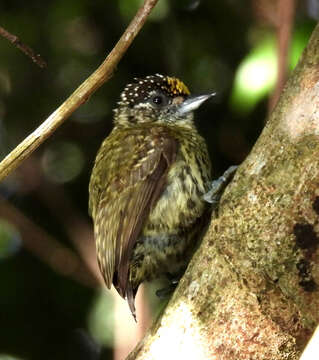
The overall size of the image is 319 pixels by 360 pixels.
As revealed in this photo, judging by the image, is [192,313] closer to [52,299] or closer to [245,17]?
[52,299]

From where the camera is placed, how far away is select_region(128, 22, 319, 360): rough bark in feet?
5.98

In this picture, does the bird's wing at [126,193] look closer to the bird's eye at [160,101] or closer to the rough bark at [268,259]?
the bird's eye at [160,101]

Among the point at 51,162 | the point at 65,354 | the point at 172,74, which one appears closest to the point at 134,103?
the point at 172,74

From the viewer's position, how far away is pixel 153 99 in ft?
11.1

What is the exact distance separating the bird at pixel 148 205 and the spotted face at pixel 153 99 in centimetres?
33

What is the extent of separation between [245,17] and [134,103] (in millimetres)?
950

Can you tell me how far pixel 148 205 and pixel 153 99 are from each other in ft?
2.70

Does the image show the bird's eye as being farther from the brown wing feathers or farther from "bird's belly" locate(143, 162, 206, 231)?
"bird's belly" locate(143, 162, 206, 231)

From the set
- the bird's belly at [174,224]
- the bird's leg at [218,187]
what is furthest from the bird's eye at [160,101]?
the bird's leg at [218,187]

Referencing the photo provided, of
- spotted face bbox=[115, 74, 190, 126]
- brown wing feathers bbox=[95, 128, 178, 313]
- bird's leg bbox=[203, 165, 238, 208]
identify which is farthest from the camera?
spotted face bbox=[115, 74, 190, 126]

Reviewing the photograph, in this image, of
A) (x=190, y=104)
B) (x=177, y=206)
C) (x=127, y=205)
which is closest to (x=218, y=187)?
(x=177, y=206)

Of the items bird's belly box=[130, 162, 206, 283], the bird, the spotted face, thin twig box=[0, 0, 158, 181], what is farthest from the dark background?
thin twig box=[0, 0, 158, 181]

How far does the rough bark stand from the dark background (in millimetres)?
1879

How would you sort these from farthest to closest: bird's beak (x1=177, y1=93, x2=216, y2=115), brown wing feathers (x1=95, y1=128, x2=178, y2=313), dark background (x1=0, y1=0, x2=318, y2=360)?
dark background (x1=0, y1=0, x2=318, y2=360) < bird's beak (x1=177, y1=93, x2=216, y2=115) < brown wing feathers (x1=95, y1=128, x2=178, y2=313)
